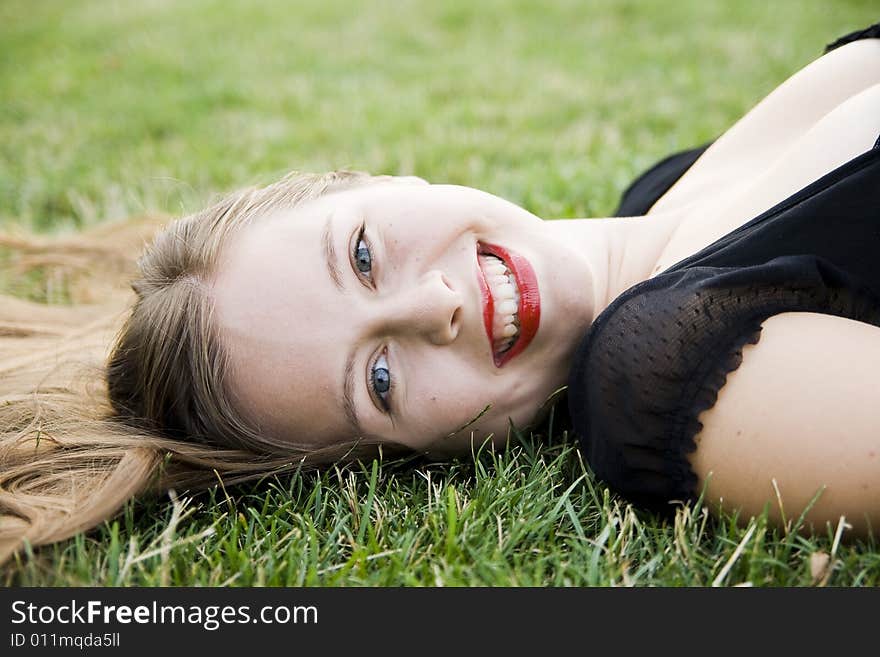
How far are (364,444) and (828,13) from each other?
20.7 ft

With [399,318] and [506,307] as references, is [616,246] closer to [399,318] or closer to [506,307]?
[506,307]

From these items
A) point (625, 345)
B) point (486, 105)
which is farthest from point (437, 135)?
point (625, 345)

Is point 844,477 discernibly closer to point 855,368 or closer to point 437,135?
point 855,368

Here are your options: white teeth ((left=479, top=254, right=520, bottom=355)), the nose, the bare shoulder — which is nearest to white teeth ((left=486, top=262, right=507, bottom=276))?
white teeth ((left=479, top=254, right=520, bottom=355))

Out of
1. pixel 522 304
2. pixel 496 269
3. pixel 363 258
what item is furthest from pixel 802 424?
pixel 363 258

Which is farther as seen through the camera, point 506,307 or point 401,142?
point 401,142

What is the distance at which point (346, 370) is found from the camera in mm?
2014

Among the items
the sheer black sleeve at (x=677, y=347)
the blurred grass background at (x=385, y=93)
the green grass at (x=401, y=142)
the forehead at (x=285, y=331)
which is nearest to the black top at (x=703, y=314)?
the sheer black sleeve at (x=677, y=347)

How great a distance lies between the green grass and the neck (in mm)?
445

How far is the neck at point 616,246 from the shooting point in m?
2.32

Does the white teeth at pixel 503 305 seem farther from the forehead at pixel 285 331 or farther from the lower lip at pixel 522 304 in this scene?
the forehead at pixel 285 331

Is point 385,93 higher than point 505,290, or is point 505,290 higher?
point 385,93

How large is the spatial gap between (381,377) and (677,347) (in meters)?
0.69

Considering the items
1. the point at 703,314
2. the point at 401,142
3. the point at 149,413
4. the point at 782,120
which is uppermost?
the point at 782,120
